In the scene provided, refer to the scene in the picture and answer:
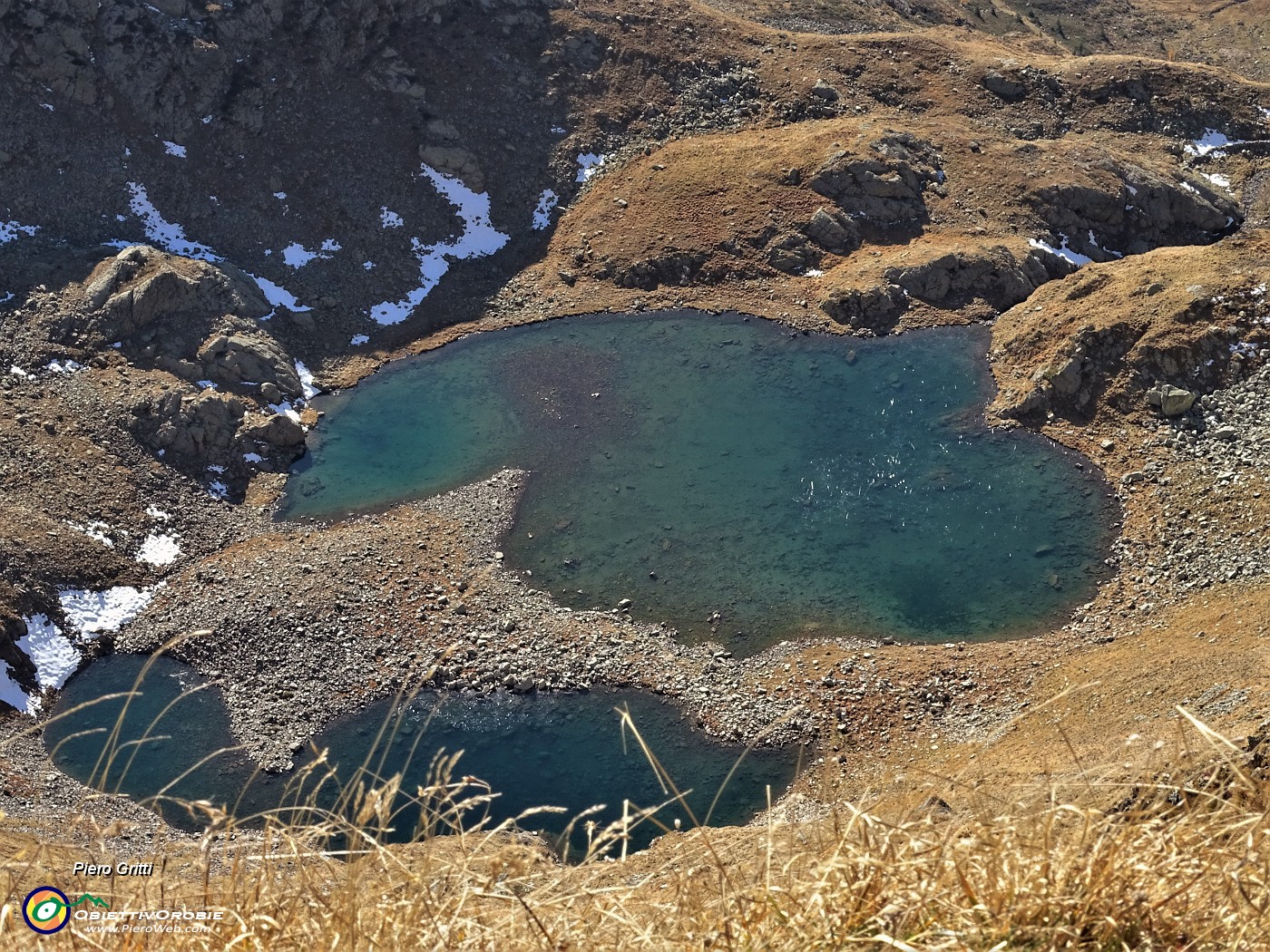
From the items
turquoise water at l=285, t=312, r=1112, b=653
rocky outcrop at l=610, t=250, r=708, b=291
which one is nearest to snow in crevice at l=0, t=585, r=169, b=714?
turquoise water at l=285, t=312, r=1112, b=653

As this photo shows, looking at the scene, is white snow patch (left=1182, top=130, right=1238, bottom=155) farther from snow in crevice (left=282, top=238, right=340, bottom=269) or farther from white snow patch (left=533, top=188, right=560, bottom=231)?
snow in crevice (left=282, top=238, right=340, bottom=269)

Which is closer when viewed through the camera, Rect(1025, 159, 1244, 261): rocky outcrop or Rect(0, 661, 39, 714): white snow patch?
Rect(0, 661, 39, 714): white snow patch

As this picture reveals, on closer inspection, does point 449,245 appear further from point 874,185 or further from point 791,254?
point 874,185

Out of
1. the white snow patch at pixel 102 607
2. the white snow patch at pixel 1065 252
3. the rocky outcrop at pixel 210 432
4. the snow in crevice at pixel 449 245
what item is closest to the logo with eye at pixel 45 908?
the white snow patch at pixel 102 607

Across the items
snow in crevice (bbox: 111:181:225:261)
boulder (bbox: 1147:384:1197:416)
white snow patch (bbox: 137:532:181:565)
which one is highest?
snow in crevice (bbox: 111:181:225:261)

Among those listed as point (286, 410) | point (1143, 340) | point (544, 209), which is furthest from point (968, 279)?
point (286, 410)
